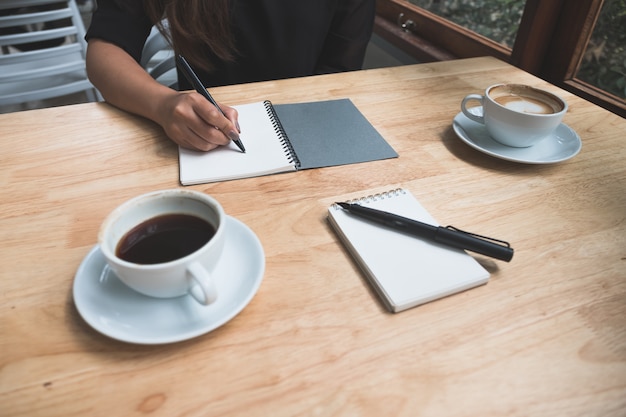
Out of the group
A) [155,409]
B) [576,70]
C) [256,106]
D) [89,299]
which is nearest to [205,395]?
[155,409]

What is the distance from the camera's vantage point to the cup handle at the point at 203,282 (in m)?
0.38

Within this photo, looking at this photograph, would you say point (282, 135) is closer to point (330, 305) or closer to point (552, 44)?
point (330, 305)

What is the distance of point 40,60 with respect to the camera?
165 cm

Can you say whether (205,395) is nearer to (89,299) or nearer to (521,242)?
(89,299)

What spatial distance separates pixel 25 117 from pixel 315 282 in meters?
0.66

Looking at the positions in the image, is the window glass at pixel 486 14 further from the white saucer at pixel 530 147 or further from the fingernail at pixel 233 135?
the fingernail at pixel 233 135

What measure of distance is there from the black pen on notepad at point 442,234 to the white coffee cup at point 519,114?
245 millimetres

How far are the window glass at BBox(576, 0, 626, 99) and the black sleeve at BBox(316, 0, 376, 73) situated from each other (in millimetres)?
604

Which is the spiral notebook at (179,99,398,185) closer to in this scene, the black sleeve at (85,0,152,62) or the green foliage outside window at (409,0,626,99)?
the black sleeve at (85,0,152,62)

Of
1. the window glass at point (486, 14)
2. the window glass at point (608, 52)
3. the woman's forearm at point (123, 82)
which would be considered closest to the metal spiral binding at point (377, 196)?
the woman's forearm at point (123, 82)

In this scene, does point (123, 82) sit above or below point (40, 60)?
above

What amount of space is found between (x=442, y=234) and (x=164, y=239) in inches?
12.4

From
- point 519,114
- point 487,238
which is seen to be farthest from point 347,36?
point 487,238

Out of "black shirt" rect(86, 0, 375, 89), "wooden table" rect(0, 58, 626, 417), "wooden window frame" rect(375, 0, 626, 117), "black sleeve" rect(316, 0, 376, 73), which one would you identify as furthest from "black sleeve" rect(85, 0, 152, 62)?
"wooden window frame" rect(375, 0, 626, 117)
